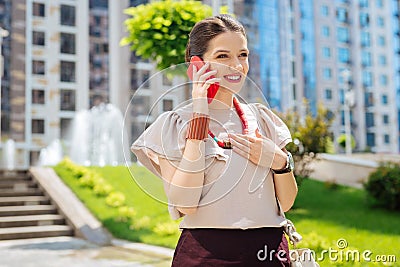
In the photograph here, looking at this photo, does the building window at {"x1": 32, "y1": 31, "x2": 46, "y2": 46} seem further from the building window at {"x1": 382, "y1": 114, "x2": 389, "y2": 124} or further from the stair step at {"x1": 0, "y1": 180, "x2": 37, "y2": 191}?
the building window at {"x1": 382, "y1": 114, "x2": 389, "y2": 124}

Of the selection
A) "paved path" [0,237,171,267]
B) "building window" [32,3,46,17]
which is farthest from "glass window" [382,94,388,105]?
"paved path" [0,237,171,267]

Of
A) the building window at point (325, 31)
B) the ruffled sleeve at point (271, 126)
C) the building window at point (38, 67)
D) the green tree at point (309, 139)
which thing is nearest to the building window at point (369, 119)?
the building window at point (325, 31)

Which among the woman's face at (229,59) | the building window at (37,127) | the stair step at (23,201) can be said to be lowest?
the stair step at (23,201)

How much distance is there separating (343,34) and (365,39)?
2389 mm

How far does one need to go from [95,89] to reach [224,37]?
3112 cm

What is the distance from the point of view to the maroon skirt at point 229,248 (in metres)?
1.46

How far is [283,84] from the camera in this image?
124 ft

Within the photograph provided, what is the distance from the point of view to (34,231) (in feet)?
27.8

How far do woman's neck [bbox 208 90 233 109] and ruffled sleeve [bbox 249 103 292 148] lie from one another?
0.40ft

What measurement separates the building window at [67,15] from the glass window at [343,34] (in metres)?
23.1

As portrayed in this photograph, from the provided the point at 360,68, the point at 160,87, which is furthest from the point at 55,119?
the point at 160,87

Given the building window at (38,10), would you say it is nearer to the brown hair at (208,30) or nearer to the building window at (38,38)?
the building window at (38,38)

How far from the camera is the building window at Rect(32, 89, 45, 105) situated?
3062 centimetres

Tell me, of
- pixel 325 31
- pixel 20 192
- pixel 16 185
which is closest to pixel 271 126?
pixel 20 192
